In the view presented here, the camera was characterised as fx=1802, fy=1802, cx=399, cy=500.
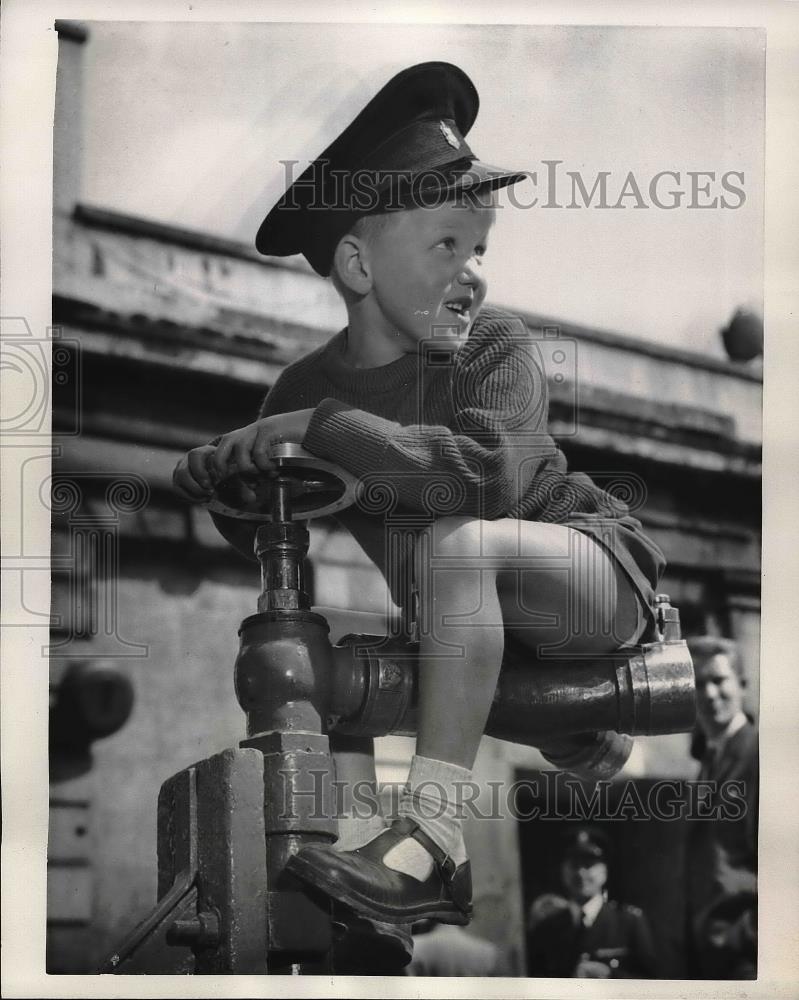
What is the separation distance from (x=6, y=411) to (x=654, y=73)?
1358 millimetres

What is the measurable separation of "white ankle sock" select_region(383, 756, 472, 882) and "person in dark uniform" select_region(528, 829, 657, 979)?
1.94 ft

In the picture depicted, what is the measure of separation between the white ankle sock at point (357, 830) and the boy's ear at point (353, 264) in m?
0.92

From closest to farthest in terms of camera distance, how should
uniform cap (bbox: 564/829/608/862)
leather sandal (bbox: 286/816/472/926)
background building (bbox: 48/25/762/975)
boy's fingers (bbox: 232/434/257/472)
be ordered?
leather sandal (bbox: 286/816/472/926) < boy's fingers (bbox: 232/434/257/472) < background building (bbox: 48/25/762/975) < uniform cap (bbox: 564/829/608/862)

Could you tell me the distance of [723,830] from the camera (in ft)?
11.2

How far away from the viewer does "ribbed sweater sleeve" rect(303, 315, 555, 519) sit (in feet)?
9.53

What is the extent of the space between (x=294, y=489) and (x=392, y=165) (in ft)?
2.08

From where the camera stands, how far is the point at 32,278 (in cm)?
325

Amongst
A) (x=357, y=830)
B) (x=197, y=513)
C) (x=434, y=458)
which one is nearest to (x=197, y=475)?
(x=434, y=458)

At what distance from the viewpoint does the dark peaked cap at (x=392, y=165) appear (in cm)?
314

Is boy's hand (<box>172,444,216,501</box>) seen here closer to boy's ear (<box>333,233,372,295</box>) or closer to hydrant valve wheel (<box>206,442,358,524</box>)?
hydrant valve wheel (<box>206,442,358,524</box>)

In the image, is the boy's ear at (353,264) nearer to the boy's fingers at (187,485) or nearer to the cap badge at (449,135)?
the cap badge at (449,135)

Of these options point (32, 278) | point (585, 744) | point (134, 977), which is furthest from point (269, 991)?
point (32, 278)
